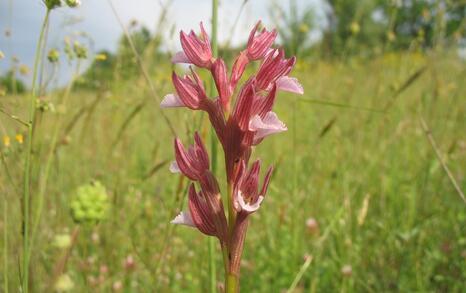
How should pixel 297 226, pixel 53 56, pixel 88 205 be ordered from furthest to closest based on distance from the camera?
pixel 297 226 < pixel 53 56 < pixel 88 205

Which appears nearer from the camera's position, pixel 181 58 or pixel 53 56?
pixel 181 58

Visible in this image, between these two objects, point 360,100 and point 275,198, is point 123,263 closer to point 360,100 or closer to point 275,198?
point 275,198

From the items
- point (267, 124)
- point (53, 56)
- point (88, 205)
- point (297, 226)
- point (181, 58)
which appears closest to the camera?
point (267, 124)

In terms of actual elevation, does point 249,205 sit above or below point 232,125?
below

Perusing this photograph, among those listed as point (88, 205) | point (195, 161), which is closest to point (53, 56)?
point (88, 205)

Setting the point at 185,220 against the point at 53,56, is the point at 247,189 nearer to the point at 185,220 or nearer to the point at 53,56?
the point at 185,220

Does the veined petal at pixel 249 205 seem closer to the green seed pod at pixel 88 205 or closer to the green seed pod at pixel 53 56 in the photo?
the green seed pod at pixel 88 205
